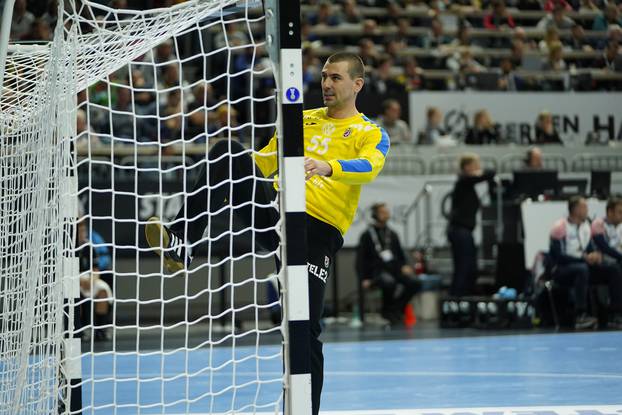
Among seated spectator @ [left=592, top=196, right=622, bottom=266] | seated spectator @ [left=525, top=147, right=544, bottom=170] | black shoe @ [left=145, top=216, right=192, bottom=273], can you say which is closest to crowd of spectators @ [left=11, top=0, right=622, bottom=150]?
seated spectator @ [left=525, top=147, right=544, bottom=170]

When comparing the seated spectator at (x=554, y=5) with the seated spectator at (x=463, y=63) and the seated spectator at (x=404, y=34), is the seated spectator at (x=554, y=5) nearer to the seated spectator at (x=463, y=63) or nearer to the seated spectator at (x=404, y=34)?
the seated spectator at (x=463, y=63)

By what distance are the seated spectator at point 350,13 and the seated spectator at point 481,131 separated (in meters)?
4.79

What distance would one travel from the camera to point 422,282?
54.3ft

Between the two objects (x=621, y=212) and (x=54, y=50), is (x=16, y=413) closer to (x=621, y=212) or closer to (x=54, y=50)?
(x=54, y=50)

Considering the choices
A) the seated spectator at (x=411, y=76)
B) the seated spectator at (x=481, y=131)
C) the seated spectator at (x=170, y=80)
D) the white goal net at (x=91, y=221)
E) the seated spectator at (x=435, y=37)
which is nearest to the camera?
the white goal net at (x=91, y=221)

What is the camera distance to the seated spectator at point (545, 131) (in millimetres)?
18328

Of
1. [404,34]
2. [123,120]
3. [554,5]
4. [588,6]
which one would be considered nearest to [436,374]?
[123,120]

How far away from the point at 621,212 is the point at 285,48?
11.2 m

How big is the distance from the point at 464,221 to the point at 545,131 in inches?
134

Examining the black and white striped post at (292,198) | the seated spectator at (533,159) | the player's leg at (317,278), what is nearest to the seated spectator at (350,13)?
the seated spectator at (533,159)

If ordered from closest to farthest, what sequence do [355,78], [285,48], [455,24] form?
[285,48] → [355,78] → [455,24]

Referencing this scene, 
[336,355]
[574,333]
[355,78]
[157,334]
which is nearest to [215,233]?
[157,334]

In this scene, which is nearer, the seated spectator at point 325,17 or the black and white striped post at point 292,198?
the black and white striped post at point 292,198

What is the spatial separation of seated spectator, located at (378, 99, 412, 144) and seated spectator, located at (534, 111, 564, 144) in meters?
2.39
